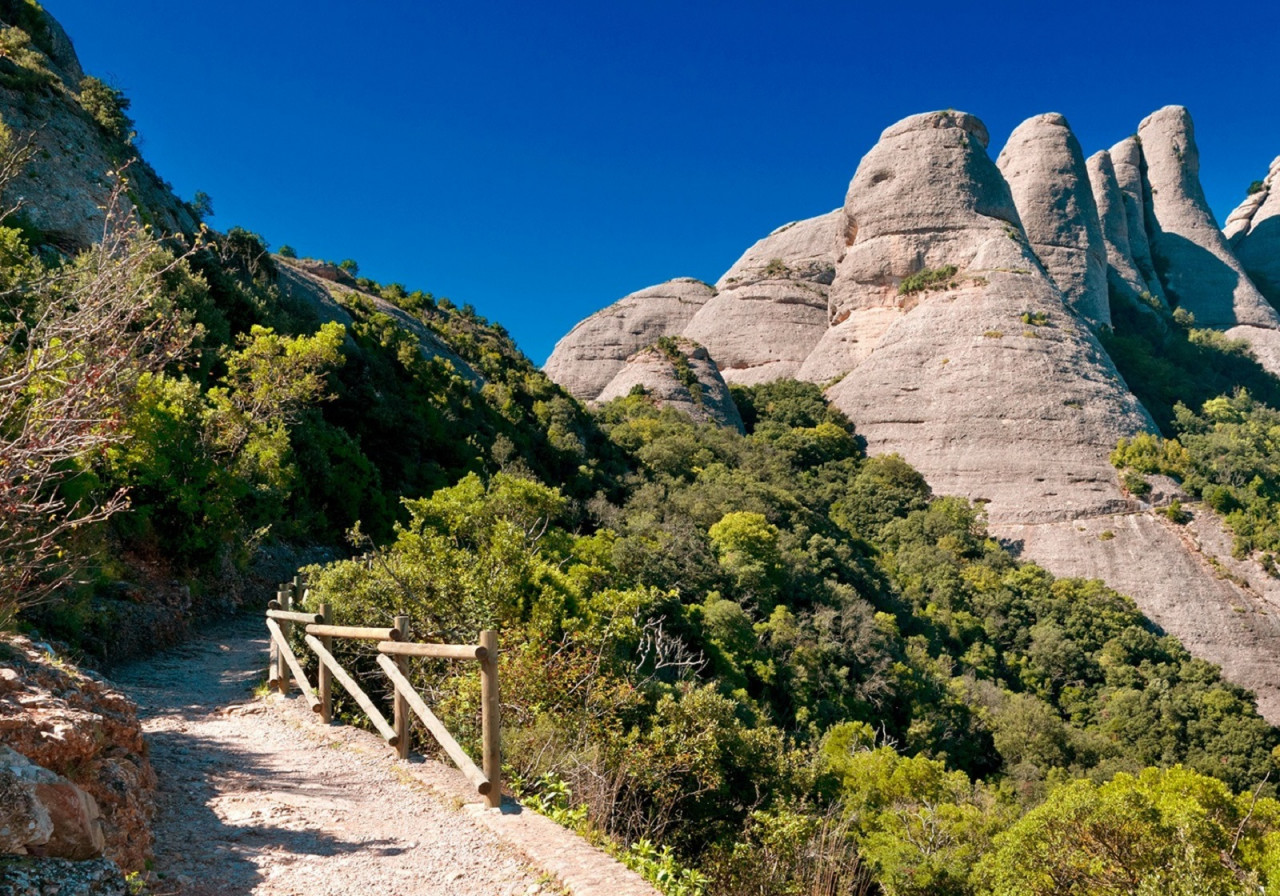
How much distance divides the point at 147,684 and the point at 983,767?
19784 mm

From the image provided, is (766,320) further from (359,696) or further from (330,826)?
(330,826)

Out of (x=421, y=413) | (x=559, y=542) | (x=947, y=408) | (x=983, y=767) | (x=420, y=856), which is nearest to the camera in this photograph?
(x=420, y=856)

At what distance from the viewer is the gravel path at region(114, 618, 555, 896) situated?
500cm

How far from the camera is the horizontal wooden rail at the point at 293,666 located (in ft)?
27.5

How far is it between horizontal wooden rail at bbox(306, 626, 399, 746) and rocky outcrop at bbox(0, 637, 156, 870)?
5.67ft

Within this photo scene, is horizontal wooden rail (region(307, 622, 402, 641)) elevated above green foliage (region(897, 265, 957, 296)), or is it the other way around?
green foliage (region(897, 265, 957, 296))

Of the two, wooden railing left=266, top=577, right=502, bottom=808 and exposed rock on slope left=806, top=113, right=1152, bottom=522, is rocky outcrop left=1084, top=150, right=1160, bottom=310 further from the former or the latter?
wooden railing left=266, top=577, right=502, bottom=808

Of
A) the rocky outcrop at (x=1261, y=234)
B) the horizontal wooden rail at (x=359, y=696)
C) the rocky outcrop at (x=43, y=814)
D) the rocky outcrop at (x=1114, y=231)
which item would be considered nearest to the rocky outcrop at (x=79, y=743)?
the rocky outcrop at (x=43, y=814)

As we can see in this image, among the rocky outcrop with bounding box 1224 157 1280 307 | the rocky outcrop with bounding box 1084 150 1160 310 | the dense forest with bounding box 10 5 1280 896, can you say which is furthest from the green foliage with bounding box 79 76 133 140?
the rocky outcrop with bounding box 1224 157 1280 307

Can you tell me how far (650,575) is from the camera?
2094 centimetres

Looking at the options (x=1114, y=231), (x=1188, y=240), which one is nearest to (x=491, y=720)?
(x=1114, y=231)

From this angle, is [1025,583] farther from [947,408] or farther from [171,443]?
[171,443]

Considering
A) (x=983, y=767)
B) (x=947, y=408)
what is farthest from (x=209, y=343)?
(x=947, y=408)

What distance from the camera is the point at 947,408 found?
4116 cm
